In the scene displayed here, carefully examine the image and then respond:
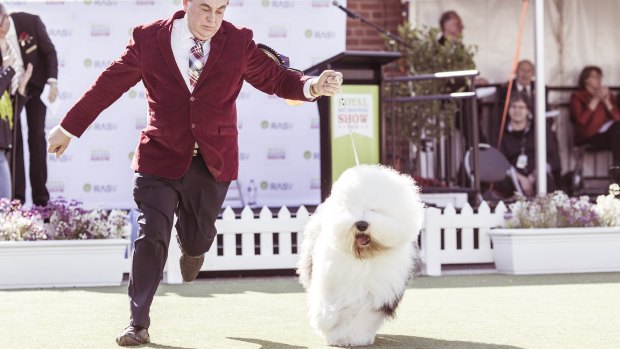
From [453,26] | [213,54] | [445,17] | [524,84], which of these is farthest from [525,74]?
[213,54]

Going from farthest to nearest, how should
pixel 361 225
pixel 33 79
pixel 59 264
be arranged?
1. pixel 33 79
2. pixel 59 264
3. pixel 361 225

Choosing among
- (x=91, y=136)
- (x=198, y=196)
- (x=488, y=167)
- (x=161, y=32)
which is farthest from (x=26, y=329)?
(x=488, y=167)

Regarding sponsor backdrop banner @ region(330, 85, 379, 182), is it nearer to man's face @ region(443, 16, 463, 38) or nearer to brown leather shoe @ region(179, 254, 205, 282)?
man's face @ region(443, 16, 463, 38)

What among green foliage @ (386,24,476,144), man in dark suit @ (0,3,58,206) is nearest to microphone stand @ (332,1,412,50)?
green foliage @ (386,24,476,144)

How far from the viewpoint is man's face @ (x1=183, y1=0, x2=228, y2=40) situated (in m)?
5.08

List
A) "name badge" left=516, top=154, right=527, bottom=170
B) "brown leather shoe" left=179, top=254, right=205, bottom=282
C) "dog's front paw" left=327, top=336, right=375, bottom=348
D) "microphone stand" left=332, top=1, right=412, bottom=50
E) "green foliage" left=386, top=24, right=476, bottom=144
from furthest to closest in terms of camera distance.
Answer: "name badge" left=516, top=154, right=527, bottom=170 < "green foliage" left=386, top=24, right=476, bottom=144 < "microphone stand" left=332, top=1, right=412, bottom=50 < "brown leather shoe" left=179, top=254, right=205, bottom=282 < "dog's front paw" left=327, top=336, right=375, bottom=348

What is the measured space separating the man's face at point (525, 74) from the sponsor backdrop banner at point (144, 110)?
2.97m

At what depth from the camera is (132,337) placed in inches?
200

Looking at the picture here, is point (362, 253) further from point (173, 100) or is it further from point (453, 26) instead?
point (453, 26)

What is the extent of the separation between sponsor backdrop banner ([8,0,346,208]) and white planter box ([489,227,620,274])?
8.54 ft

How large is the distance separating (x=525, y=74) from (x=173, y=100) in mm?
8621

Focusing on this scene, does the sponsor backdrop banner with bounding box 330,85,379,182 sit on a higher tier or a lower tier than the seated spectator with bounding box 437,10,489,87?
lower

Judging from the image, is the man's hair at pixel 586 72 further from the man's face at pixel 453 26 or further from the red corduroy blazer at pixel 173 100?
the red corduroy blazer at pixel 173 100

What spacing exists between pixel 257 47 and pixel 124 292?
312cm
